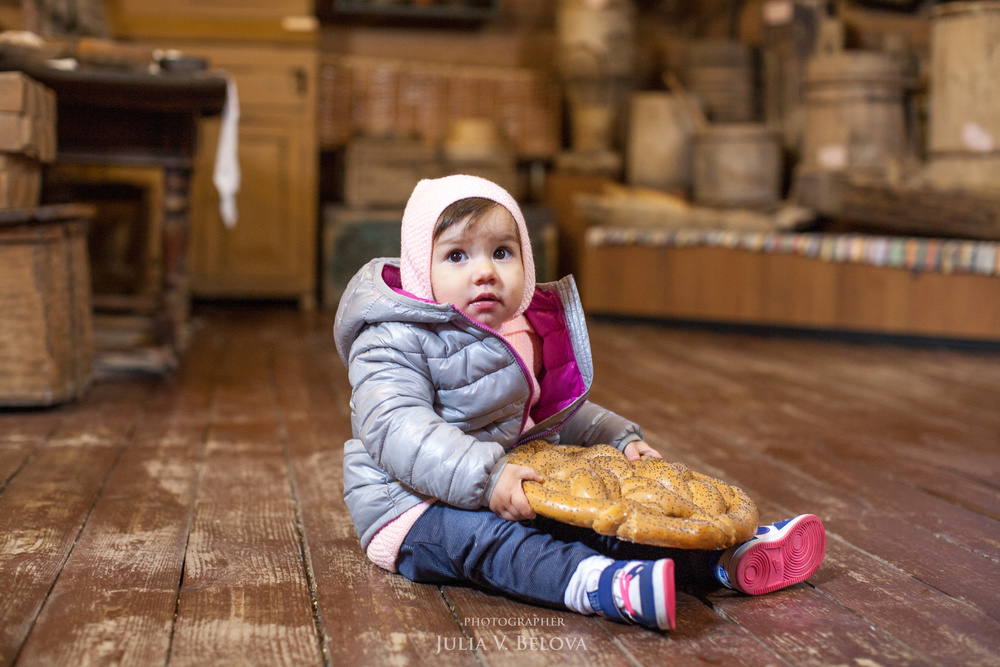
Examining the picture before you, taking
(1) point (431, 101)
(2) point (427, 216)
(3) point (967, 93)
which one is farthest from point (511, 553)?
(1) point (431, 101)

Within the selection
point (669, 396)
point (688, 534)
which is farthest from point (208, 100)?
point (688, 534)

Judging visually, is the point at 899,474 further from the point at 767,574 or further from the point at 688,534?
the point at 688,534

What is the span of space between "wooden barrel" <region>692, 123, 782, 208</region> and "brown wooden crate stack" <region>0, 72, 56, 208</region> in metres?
3.03

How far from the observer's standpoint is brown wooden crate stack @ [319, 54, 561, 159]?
5.02m

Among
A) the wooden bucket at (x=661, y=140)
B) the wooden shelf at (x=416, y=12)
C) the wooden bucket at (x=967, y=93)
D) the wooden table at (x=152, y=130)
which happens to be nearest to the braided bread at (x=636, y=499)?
the wooden table at (x=152, y=130)

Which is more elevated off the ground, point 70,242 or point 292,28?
point 292,28

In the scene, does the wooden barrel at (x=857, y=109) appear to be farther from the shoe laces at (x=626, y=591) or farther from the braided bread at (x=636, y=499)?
the shoe laces at (x=626, y=591)

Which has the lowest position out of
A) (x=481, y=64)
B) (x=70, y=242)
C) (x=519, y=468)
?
(x=519, y=468)

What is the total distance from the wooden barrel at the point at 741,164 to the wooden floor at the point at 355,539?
1.63 metres

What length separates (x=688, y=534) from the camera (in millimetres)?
1164

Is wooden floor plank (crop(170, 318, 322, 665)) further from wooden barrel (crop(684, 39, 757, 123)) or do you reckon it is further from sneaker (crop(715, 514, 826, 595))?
wooden barrel (crop(684, 39, 757, 123))

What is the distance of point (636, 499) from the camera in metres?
1.24

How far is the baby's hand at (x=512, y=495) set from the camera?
1217mm

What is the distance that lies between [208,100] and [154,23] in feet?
6.50
